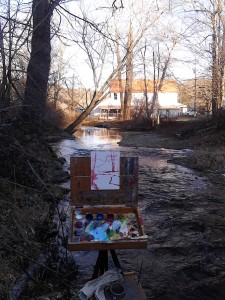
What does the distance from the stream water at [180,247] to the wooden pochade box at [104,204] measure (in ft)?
4.00

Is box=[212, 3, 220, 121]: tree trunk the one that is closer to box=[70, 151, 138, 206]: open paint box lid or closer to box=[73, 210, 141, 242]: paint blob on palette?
box=[70, 151, 138, 206]: open paint box lid

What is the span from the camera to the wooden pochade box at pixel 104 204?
4.43m

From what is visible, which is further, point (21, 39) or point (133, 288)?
point (21, 39)

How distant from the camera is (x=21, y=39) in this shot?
834cm

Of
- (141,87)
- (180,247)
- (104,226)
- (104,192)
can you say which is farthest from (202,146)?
(141,87)

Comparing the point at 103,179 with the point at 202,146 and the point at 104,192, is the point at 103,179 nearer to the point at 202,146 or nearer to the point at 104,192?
the point at 104,192

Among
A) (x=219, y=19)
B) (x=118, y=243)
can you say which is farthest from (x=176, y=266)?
(x=219, y=19)

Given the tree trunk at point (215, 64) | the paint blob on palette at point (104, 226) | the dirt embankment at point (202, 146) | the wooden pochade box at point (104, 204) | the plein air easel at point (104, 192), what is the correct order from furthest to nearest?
1. the tree trunk at point (215, 64)
2. the dirt embankment at point (202, 146)
3. the plein air easel at point (104, 192)
4. the wooden pochade box at point (104, 204)
5. the paint blob on palette at point (104, 226)

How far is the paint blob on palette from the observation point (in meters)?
4.27

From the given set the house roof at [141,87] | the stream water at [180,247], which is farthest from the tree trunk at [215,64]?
the house roof at [141,87]

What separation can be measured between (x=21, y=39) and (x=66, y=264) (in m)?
5.42

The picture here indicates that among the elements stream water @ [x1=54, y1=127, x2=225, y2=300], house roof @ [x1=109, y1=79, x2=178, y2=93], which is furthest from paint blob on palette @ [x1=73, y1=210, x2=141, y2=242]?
house roof @ [x1=109, y1=79, x2=178, y2=93]

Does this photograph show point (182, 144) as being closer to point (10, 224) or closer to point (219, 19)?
point (219, 19)

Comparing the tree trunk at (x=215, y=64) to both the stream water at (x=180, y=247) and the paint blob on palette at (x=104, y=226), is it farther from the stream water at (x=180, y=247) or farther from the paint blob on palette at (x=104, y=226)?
the paint blob on palette at (x=104, y=226)
